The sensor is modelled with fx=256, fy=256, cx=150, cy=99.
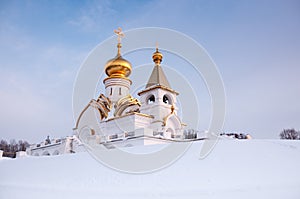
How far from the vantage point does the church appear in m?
17.2

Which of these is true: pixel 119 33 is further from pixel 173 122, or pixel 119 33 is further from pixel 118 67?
pixel 173 122

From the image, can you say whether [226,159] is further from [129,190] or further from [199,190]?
[129,190]

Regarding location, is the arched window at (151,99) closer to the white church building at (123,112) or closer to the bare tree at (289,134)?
the white church building at (123,112)

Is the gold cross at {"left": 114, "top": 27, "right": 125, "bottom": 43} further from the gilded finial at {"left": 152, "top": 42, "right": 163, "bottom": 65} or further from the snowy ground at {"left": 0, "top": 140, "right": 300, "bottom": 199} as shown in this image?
the snowy ground at {"left": 0, "top": 140, "right": 300, "bottom": 199}

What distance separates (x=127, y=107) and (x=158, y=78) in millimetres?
3735

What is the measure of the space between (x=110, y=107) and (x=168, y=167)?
13.2 meters

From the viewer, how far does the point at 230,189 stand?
5406mm

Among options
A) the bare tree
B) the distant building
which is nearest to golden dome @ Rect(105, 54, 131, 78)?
the distant building

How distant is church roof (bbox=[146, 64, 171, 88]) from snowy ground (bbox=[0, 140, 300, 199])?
39.2 feet

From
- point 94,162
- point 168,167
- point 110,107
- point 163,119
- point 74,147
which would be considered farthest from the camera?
point 110,107

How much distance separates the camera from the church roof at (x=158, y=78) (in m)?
20.1

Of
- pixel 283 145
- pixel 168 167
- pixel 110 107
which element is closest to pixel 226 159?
pixel 168 167

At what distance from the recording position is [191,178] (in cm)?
599

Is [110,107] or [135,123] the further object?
[110,107]
